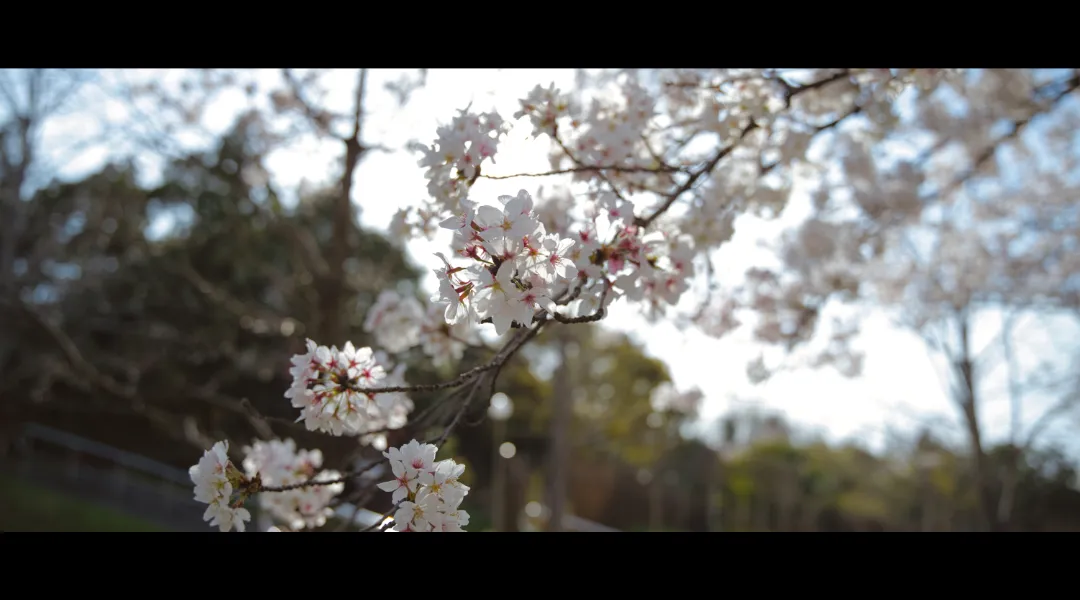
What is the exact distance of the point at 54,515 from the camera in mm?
7051

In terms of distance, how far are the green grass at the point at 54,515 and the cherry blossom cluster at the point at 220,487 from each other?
5.92m

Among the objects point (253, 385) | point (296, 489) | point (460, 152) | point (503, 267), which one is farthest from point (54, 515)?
point (503, 267)

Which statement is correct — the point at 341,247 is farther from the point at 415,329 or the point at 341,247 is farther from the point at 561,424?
the point at 561,424

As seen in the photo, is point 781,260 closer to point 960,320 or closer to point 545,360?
point 960,320

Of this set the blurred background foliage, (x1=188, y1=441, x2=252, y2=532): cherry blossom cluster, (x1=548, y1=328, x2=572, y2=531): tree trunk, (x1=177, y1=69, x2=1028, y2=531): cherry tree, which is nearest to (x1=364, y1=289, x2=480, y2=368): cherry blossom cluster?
(x1=177, y1=69, x2=1028, y2=531): cherry tree

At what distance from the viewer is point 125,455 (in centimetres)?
834

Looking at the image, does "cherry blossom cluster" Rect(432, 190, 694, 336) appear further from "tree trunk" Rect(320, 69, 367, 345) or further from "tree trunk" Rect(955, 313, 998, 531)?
"tree trunk" Rect(955, 313, 998, 531)

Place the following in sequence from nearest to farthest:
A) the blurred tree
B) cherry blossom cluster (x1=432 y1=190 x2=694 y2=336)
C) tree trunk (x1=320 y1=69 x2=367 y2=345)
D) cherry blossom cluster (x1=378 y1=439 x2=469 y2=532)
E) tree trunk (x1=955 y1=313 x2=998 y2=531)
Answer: cherry blossom cluster (x1=432 y1=190 x2=694 y2=336), cherry blossom cluster (x1=378 y1=439 x2=469 y2=532), tree trunk (x1=320 y1=69 x2=367 y2=345), tree trunk (x1=955 y1=313 x2=998 y2=531), the blurred tree

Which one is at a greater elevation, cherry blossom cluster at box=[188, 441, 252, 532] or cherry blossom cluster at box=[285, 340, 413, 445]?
cherry blossom cluster at box=[285, 340, 413, 445]

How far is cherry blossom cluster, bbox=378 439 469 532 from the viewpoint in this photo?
125 centimetres

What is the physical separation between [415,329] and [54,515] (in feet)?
22.7

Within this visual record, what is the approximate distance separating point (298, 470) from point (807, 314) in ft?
7.48

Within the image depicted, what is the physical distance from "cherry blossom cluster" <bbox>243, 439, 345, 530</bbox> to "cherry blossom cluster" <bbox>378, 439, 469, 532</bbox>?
28.2 inches
